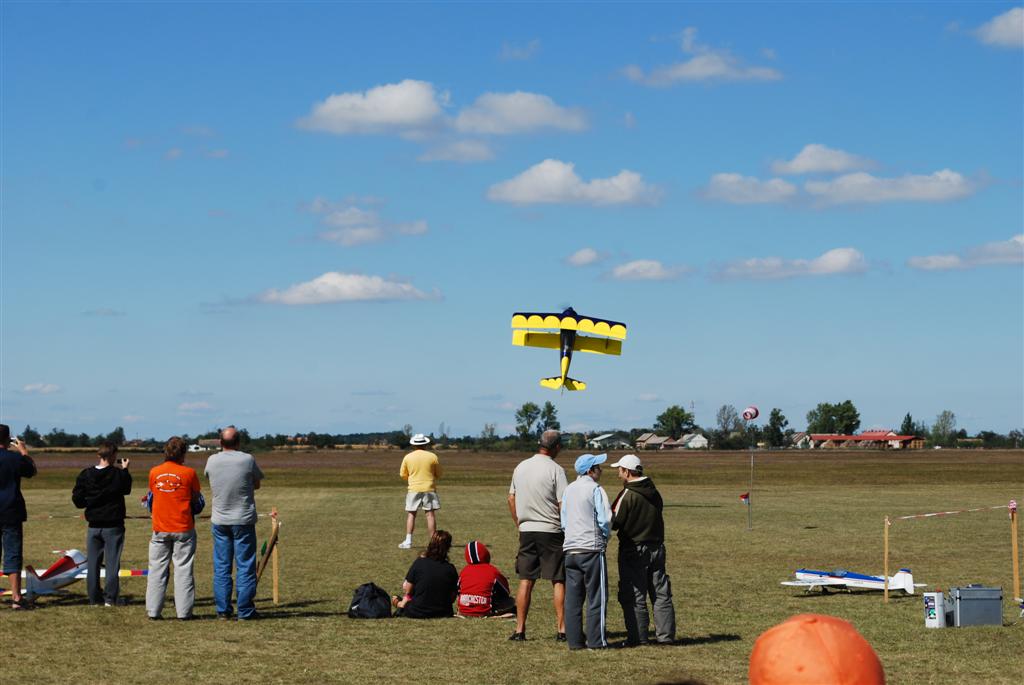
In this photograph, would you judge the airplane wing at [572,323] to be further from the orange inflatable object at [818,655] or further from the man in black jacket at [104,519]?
the orange inflatable object at [818,655]

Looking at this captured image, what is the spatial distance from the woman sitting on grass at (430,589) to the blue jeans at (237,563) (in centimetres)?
166

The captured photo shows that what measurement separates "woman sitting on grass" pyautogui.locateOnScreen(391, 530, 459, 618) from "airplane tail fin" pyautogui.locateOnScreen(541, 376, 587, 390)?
301 inches

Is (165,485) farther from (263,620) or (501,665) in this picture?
(501,665)

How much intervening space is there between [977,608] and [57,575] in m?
10.7

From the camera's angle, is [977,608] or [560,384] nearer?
[977,608]

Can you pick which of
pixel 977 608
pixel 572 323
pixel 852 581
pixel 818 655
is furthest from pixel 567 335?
pixel 818 655

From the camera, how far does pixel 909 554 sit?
20.0 m

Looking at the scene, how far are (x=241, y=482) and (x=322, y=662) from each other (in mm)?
3099

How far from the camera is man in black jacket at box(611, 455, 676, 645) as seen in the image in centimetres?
1170

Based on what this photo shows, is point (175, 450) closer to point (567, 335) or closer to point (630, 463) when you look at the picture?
point (630, 463)

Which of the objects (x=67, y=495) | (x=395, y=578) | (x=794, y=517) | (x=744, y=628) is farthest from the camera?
(x=67, y=495)

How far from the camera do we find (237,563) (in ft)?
43.7

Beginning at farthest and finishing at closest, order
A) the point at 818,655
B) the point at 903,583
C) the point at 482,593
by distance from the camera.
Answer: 1. the point at 903,583
2. the point at 482,593
3. the point at 818,655

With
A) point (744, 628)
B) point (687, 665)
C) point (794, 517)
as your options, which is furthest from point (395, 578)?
point (794, 517)
